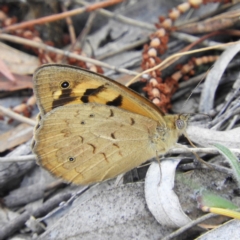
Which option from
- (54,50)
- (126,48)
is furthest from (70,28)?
(126,48)

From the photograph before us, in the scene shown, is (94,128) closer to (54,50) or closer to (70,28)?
(54,50)

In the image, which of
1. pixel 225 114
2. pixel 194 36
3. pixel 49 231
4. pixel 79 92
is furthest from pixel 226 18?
pixel 49 231

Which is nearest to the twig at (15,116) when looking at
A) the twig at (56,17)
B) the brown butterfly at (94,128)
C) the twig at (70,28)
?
the brown butterfly at (94,128)

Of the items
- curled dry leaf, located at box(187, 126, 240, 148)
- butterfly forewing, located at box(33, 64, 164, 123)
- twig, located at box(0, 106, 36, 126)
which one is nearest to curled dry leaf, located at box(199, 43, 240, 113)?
curled dry leaf, located at box(187, 126, 240, 148)

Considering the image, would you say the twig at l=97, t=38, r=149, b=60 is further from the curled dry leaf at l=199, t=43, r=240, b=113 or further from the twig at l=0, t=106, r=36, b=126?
the twig at l=0, t=106, r=36, b=126

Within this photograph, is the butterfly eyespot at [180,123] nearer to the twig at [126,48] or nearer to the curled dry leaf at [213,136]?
the curled dry leaf at [213,136]

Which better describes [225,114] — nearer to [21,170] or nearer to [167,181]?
[167,181]

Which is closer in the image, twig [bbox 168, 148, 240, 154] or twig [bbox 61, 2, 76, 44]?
twig [bbox 168, 148, 240, 154]
